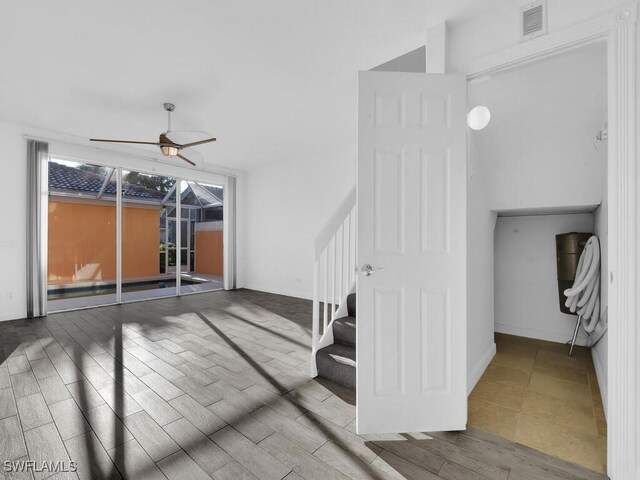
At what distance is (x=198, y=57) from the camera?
2.84 metres

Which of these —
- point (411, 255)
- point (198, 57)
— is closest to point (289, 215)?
point (198, 57)

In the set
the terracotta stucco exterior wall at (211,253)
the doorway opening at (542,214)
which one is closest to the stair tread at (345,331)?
the doorway opening at (542,214)

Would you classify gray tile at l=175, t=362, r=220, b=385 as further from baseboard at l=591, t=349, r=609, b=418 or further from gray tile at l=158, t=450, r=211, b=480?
baseboard at l=591, t=349, r=609, b=418

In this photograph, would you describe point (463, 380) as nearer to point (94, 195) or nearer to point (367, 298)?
point (367, 298)

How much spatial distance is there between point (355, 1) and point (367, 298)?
2156 mm

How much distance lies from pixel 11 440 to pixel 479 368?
3.30 metres

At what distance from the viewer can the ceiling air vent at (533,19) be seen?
5.81 ft

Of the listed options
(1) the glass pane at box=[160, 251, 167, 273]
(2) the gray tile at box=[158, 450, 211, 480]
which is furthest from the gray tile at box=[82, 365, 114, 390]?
(1) the glass pane at box=[160, 251, 167, 273]

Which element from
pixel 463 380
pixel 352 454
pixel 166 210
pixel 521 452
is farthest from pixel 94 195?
pixel 521 452

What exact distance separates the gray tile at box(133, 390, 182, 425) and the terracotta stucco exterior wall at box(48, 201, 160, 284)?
400cm

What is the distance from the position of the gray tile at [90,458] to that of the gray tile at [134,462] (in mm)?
31

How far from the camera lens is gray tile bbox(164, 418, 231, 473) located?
1572mm

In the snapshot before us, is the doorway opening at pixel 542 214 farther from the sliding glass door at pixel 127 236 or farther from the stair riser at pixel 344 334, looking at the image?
the sliding glass door at pixel 127 236

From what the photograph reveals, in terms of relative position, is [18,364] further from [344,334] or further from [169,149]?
[344,334]
